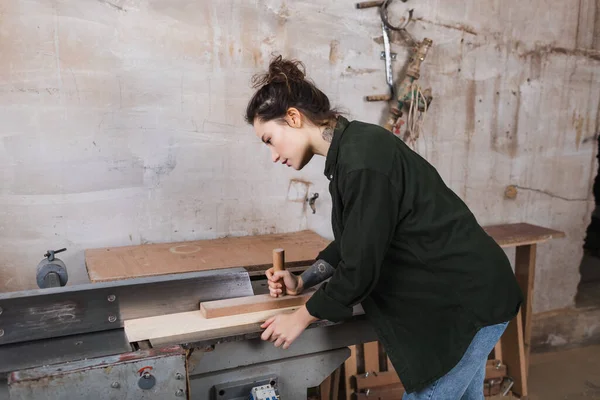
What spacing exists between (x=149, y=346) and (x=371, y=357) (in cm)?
151

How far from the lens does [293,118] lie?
3.87 feet

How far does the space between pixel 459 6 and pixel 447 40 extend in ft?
0.55

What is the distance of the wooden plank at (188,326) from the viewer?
111 cm

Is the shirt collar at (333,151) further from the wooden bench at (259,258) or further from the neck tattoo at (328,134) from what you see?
the wooden bench at (259,258)

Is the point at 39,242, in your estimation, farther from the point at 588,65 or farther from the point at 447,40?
the point at 588,65

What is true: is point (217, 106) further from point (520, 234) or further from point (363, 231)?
point (520, 234)

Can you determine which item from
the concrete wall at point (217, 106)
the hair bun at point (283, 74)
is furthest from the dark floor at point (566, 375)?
the hair bun at point (283, 74)

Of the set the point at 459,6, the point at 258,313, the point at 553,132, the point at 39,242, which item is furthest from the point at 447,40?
the point at 39,242

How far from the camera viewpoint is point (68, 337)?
1.15 meters

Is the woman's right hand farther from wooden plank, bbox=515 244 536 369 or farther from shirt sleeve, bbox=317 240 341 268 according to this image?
wooden plank, bbox=515 244 536 369

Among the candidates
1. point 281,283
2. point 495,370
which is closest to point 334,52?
point 281,283

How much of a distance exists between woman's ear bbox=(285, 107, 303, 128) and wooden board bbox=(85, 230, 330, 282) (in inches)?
27.7

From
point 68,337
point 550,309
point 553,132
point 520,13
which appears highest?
point 520,13

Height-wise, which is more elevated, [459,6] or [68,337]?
[459,6]
